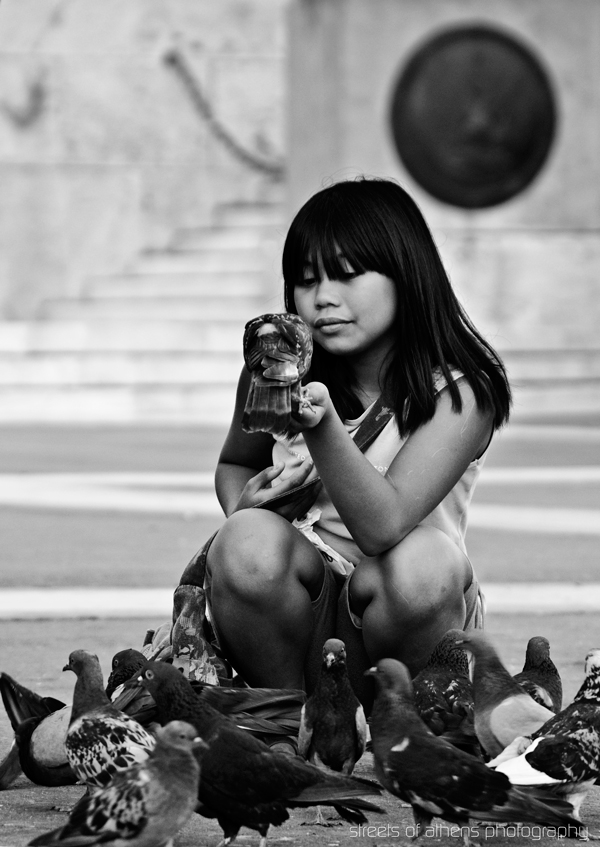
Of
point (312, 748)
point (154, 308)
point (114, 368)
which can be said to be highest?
point (312, 748)

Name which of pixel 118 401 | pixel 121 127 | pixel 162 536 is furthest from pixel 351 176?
pixel 162 536

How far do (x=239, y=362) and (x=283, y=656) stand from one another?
1128 cm

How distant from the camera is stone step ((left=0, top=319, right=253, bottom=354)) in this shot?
15172 mm

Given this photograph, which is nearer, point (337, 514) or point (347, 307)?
point (347, 307)

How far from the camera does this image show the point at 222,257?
56.9 feet

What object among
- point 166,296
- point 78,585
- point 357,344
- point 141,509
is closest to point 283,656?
point 357,344

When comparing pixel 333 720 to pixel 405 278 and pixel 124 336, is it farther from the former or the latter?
pixel 124 336

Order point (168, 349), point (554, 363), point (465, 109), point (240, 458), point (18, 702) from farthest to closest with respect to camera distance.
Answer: point (168, 349) < point (554, 363) < point (465, 109) < point (240, 458) < point (18, 702)

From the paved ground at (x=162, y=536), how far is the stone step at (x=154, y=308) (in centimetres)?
359

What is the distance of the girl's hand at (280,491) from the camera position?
373 centimetres

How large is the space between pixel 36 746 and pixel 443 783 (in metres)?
1.03

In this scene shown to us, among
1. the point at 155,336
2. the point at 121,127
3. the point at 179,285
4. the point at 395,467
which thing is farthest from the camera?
the point at 121,127

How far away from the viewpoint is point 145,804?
2645mm

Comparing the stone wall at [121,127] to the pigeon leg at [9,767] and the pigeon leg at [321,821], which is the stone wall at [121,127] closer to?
the pigeon leg at [9,767]
